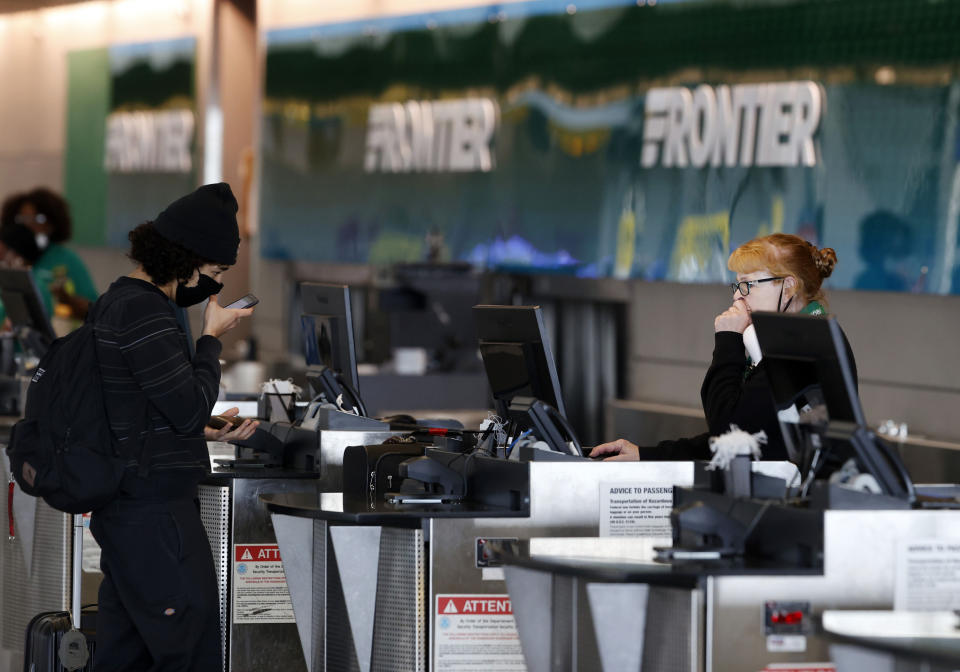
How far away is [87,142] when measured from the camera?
42.8 feet

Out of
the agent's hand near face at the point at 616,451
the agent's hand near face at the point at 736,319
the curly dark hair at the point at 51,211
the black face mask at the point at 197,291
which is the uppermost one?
the curly dark hair at the point at 51,211

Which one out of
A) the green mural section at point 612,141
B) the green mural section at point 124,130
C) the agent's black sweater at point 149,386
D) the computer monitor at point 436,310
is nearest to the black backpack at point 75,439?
the agent's black sweater at point 149,386

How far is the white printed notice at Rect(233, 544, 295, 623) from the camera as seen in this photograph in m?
4.70

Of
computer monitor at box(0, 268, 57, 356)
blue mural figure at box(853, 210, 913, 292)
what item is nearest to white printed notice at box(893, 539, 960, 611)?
blue mural figure at box(853, 210, 913, 292)

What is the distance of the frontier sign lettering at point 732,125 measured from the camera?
6.32 metres

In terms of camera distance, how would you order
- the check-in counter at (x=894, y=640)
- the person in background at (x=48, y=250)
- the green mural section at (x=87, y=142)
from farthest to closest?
the green mural section at (x=87, y=142) → the person in background at (x=48, y=250) → the check-in counter at (x=894, y=640)

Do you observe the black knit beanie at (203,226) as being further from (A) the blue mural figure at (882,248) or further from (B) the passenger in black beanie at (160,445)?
(A) the blue mural figure at (882,248)

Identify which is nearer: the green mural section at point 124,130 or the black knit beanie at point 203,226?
the black knit beanie at point 203,226

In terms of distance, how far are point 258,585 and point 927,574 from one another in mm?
2261

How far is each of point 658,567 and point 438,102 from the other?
6.23 metres

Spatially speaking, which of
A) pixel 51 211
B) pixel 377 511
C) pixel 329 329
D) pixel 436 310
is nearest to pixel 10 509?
pixel 329 329

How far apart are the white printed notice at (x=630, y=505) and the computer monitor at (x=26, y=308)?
3262mm

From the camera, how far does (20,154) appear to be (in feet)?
46.8

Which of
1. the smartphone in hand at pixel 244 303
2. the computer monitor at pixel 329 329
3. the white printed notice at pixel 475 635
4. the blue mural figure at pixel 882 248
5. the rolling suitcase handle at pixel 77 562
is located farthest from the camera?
the blue mural figure at pixel 882 248
